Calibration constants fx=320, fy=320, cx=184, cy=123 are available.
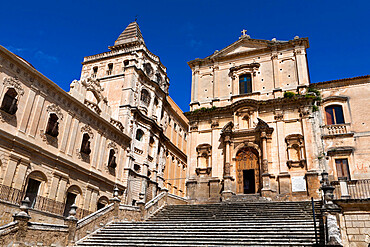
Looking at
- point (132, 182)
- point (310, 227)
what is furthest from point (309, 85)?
point (132, 182)

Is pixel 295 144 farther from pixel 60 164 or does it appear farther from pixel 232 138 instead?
pixel 60 164

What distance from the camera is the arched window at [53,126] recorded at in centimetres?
2215

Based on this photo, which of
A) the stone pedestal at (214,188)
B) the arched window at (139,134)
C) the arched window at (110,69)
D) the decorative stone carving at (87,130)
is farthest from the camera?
the arched window at (110,69)

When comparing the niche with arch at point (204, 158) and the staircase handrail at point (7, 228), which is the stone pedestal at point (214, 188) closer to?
the niche with arch at point (204, 158)

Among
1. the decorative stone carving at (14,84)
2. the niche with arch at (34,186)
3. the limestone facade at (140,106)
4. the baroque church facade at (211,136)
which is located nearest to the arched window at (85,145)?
the baroque church facade at (211,136)

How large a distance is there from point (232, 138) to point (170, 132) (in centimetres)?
1767

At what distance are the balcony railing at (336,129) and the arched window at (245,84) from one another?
7108mm

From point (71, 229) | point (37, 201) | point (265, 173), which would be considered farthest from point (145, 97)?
point (71, 229)

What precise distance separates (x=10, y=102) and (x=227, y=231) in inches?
591

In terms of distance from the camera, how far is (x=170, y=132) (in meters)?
41.8

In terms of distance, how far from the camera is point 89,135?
26.1m

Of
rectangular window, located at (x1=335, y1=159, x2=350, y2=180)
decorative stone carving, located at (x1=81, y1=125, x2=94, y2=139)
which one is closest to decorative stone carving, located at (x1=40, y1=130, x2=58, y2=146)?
decorative stone carving, located at (x1=81, y1=125, x2=94, y2=139)

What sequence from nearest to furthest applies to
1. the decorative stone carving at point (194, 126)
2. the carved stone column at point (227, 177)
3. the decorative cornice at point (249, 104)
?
1. the carved stone column at point (227, 177)
2. the decorative cornice at point (249, 104)
3. the decorative stone carving at point (194, 126)

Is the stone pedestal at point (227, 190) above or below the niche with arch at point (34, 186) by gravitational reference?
above
